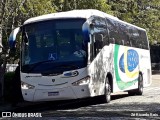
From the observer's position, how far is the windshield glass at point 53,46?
Answer: 543 inches

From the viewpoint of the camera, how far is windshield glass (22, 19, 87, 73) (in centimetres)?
1380

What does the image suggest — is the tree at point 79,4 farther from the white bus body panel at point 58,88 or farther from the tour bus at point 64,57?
the white bus body panel at point 58,88

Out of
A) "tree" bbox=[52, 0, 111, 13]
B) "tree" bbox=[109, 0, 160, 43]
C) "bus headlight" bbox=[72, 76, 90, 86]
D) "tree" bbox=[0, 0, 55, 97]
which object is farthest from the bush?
"tree" bbox=[109, 0, 160, 43]

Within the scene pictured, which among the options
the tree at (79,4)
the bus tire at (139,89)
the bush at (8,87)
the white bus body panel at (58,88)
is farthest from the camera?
the tree at (79,4)

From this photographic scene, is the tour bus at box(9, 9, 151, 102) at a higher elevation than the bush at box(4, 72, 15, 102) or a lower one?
higher

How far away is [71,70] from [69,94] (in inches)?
31.7

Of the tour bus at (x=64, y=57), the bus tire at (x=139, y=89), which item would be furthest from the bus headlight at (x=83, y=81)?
the bus tire at (x=139, y=89)

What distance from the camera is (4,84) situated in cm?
1814

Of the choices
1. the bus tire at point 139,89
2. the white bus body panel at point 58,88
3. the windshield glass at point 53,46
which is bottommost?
the bus tire at point 139,89

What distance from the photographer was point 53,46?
14047 millimetres

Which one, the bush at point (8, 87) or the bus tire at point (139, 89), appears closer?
the bush at point (8, 87)

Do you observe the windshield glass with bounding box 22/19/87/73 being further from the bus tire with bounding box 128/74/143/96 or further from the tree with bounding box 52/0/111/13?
the bus tire with bounding box 128/74/143/96

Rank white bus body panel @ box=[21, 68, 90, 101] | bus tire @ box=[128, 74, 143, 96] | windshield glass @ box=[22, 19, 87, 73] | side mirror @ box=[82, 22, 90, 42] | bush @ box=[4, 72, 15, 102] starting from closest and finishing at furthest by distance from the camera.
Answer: side mirror @ box=[82, 22, 90, 42], white bus body panel @ box=[21, 68, 90, 101], windshield glass @ box=[22, 19, 87, 73], bush @ box=[4, 72, 15, 102], bus tire @ box=[128, 74, 143, 96]

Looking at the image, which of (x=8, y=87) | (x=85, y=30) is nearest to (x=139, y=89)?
(x=8, y=87)
